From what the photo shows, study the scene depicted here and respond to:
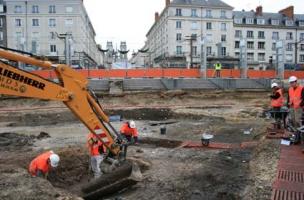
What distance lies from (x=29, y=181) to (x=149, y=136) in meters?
9.56

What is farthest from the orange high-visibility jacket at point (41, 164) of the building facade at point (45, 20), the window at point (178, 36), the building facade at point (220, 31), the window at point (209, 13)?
the window at point (209, 13)

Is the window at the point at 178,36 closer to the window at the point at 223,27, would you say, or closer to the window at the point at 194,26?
the window at the point at 194,26

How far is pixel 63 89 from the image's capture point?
26.4 ft

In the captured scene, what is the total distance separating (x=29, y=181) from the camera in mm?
8578

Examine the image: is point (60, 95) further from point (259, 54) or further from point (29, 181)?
point (259, 54)

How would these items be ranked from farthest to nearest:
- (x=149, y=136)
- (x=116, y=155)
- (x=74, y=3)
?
(x=74, y=3) → (x=149, y=136) → (x=116, y=155)

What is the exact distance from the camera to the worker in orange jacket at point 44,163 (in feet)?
28.7

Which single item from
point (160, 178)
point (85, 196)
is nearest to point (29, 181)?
point (85, 196)

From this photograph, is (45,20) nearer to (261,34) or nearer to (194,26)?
(194,26)

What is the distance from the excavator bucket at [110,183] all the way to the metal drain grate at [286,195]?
134 inches

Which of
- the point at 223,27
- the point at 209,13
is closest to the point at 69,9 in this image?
the point at 209,13

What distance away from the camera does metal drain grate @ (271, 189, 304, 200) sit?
689 centimetres

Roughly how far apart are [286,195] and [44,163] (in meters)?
5.06

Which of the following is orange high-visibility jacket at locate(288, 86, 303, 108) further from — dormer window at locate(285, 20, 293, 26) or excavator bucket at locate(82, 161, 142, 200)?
dormer window at locate(285, 20, 293, 26)
